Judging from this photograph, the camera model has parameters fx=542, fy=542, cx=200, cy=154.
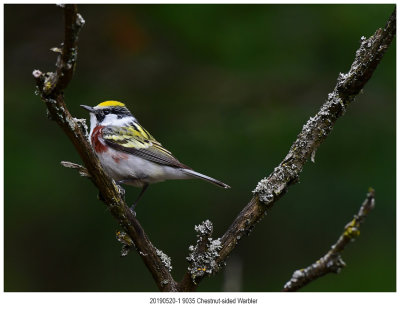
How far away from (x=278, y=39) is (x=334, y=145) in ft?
3.54

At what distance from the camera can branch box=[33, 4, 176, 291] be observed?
6.98ft

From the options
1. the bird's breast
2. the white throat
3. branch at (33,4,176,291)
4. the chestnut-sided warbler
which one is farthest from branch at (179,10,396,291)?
the white throat

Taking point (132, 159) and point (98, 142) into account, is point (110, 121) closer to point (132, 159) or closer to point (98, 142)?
point (98, 142)

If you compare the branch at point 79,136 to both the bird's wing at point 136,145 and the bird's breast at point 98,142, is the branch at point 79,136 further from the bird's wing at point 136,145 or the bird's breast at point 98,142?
the bird's breast at point 98,142

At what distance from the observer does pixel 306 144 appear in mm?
2799

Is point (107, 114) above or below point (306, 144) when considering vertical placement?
below

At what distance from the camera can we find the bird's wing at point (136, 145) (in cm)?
371

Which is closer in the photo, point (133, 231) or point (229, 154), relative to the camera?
point (133, 231)

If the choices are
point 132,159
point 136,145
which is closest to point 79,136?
point 132,159

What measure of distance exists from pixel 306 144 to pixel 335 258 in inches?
34.5

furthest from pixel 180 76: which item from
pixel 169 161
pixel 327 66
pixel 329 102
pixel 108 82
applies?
pixel 329 102

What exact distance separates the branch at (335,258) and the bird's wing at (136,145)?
5.32ft

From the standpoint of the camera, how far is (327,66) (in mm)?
4805

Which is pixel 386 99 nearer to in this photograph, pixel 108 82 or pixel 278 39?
pixel 278 39
